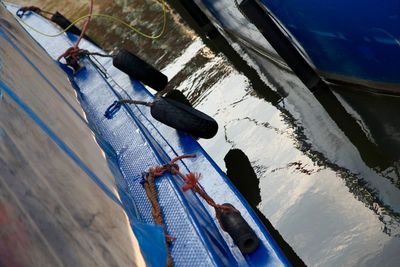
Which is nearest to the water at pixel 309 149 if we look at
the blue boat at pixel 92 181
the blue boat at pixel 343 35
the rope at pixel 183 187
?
the blue boat at pixel 343 35

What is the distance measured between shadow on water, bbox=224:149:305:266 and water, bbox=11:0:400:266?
0.17 feet

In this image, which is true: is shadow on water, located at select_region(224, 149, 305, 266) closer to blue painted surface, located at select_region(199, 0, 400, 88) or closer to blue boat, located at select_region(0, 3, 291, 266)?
blue boat, located at select_region(0, 3, 291, 266)

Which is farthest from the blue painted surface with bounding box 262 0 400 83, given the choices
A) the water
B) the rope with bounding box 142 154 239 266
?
the rope with bounding box 142 154 239 266

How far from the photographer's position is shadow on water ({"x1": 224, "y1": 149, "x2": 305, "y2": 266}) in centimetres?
426

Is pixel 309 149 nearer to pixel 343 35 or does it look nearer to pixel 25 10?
pixel 343 35

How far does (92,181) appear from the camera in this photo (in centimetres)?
252

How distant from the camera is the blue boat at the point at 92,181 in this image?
73.2 inches

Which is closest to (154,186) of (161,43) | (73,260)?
(73,260)

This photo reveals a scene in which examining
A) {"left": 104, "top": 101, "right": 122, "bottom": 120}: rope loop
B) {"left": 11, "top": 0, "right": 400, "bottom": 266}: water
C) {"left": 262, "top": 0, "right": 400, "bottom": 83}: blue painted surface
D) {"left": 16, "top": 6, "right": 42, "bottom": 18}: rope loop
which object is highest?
{"left": 16, "top": 6, "right": 42, "bottom": 18}: rope loop

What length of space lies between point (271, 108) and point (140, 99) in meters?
1.42

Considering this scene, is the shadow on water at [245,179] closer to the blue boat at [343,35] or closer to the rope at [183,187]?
the rope at [183,187]

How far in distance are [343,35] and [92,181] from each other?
2443mm

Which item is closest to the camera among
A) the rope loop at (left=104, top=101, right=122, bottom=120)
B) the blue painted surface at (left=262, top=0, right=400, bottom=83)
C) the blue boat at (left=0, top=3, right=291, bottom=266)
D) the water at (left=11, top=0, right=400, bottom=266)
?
the blue boat at (left=0, top=3, right=291, bottom=266)

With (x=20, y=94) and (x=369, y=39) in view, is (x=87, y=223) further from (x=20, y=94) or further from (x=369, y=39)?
(x=369, y=39)
